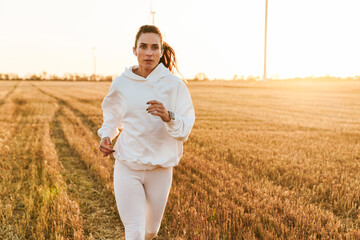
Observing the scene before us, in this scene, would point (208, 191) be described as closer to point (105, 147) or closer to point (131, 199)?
point (131, 199)

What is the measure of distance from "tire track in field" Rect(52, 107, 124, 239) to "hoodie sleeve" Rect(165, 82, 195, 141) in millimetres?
1932

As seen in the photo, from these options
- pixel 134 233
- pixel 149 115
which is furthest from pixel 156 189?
pixel 149 115

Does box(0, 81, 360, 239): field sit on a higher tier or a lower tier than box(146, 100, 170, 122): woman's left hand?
lower

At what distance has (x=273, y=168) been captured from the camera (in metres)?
6.52

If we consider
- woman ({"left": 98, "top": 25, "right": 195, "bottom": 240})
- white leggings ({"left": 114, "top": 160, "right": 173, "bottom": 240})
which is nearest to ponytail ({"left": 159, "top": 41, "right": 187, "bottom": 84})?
woman ({"left": 98, "top": 25, "right": 195, "bottom": 240})

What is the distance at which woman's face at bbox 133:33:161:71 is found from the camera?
9.20ft

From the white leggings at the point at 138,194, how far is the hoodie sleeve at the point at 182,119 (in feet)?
1.53

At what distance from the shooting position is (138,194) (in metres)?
2.82

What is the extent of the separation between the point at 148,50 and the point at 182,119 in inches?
27.4

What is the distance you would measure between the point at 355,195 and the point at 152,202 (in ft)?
12.4

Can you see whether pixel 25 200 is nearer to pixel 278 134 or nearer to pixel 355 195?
pixel 355 195

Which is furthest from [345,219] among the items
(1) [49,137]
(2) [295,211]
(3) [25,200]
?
(1) [49,137]

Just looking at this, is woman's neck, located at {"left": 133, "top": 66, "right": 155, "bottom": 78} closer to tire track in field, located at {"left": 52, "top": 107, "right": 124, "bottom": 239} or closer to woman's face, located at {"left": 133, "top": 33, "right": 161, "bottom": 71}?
woman's face, located at {"left": 133, "top": 33, "right": 161, "bottom": 71}

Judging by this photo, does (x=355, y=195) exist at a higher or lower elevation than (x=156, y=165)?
lower
